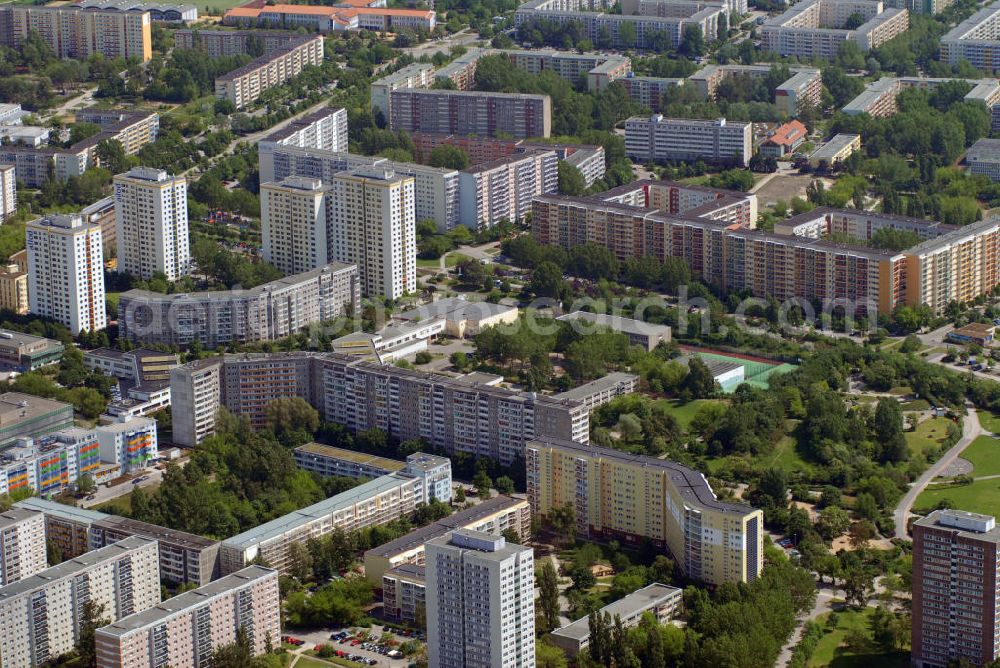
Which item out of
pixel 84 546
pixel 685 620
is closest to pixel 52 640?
pixel 84 546

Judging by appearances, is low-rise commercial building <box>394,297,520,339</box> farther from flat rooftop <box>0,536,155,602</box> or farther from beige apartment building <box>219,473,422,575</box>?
flat rooftop <box>0,536,155,602</box>

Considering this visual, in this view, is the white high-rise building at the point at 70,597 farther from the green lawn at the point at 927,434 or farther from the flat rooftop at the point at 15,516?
the green lawn at the point at 927,434

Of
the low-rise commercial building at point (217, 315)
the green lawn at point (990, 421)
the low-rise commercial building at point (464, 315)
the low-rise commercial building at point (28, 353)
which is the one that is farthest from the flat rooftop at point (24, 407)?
the green lawn at point (990, 421)

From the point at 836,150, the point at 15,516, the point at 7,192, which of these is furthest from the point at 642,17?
the point at 15,516

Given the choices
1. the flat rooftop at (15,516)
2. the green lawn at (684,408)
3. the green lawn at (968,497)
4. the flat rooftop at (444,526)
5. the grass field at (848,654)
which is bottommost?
the grass field at (848,654)

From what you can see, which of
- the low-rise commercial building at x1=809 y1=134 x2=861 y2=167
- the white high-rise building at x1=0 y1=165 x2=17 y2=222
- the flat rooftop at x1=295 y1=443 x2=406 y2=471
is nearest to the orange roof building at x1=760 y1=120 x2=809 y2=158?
the low-rise commercial building at x1=809 y1=134 x2=861 y2=167

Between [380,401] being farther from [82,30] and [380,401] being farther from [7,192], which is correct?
[82,30]
